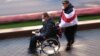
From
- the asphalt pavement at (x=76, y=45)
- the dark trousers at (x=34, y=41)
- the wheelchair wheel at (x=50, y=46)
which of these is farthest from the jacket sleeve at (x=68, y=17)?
the asphalt pavement at (x=76, y=45)

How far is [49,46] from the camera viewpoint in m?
10.3

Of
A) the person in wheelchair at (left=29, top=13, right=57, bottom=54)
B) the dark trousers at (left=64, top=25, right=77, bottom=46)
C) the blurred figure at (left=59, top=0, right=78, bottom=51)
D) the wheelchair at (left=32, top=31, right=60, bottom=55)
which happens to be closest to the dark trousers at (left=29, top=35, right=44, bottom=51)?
the person in wheelchair at (left=29, top=13, right=57, bottom=54)

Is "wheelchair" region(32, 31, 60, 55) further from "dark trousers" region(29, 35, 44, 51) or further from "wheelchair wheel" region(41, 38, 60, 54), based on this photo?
"dark trousers" region(29, 35, 44, 51)

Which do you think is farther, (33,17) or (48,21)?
(33,17)

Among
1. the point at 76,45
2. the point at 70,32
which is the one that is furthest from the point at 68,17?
the point at 76,45

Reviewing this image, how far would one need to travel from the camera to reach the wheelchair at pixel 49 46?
33.3 ft

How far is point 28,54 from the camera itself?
10617 mm

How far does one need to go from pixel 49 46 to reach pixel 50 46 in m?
0.04

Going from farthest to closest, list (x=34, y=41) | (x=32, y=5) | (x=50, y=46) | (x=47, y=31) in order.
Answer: (x=32, y=5)
(x=34, y=41)
(x=50, y=46)
(x=47, y=31)

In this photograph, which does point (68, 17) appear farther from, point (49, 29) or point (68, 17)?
point (49, 29)

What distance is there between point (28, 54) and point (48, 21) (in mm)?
1303

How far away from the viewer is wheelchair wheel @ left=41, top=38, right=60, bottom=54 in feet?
33.3

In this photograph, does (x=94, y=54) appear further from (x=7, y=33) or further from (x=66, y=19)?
(x=7, y=33)

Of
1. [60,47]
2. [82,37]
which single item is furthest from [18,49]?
[82,37]
